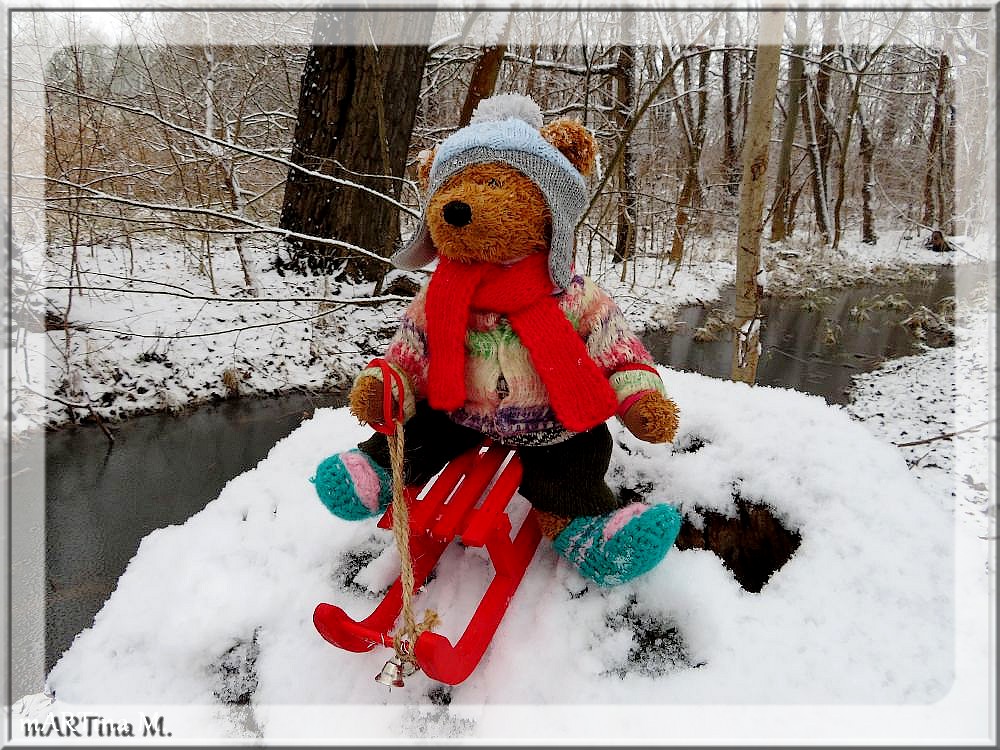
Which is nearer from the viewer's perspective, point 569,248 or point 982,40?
point 569,248

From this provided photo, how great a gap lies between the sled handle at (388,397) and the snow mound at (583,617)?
0.41 meters

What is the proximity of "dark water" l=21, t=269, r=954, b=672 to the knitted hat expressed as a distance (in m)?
1.79

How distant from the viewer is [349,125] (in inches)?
137

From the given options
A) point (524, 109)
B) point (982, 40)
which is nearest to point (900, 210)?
point (982, 40)

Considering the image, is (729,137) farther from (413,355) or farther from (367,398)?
(367,398)

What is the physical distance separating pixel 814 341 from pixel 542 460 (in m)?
4.36

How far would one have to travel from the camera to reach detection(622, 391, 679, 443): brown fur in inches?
44.2

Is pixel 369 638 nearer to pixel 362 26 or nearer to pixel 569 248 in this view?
pixel 569 248

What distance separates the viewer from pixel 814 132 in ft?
27.2

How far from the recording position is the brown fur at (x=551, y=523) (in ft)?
4.17

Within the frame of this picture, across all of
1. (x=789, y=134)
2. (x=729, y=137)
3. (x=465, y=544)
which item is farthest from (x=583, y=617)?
(x=729, y=137)

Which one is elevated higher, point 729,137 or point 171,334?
point 729,137

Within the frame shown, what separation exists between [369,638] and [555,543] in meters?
0.44

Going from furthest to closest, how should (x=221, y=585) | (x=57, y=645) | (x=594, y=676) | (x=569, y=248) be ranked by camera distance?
(x=57, y=645), (x=221, y=585), (x=569, y=248), (x=594, y=676)
